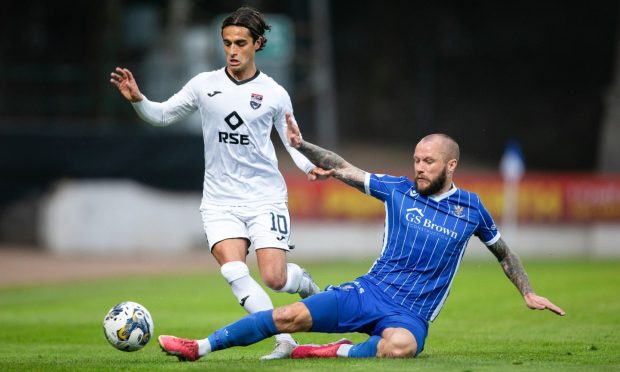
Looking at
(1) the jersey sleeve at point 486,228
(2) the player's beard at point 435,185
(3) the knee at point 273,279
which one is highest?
(2) the player's beard at point 435,185

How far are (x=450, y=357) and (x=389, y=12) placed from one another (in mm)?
31399

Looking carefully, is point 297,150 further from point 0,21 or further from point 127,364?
point 0,21

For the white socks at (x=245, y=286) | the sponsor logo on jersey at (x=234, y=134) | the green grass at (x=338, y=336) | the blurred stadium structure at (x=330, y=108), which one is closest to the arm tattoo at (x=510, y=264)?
the green grass at (x=338, y=336)

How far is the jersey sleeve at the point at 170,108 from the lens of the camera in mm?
9258

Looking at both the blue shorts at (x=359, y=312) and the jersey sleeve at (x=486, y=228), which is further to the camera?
the jersey sleeve at (x=486, y=228)

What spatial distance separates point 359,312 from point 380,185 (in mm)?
987

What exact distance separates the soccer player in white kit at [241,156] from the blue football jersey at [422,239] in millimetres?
754

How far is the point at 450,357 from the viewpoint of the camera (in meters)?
9.12

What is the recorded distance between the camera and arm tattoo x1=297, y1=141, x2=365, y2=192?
8961 mm

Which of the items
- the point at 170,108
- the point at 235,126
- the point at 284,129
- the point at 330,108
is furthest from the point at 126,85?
the point at 330,108

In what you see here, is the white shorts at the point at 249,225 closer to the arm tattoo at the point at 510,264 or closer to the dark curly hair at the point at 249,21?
the dark curly hair at the point at 249,21

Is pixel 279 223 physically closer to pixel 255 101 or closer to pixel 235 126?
pixel 235 126

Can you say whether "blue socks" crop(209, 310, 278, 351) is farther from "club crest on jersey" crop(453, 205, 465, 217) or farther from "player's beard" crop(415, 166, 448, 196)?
"club crest on jersey" crop(453, 205, 465, 217)

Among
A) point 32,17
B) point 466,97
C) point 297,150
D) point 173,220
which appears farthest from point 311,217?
point 297,150
